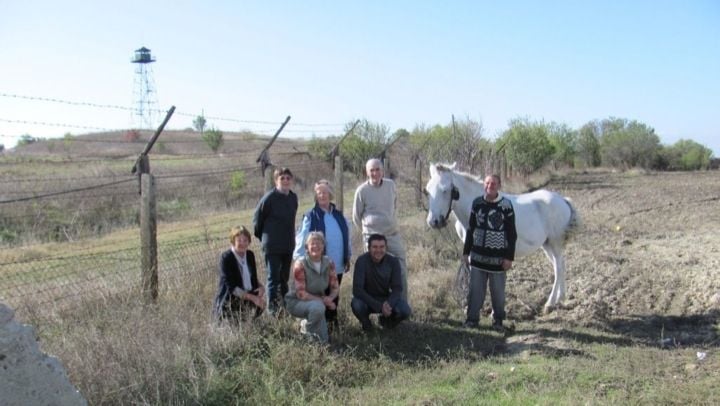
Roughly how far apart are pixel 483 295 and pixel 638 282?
2.88m

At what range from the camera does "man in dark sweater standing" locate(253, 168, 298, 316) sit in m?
5.88

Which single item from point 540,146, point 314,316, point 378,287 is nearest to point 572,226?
point 378,287

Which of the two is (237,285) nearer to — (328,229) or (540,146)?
(328,229)

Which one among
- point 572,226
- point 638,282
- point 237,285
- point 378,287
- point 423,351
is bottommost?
point 423,351

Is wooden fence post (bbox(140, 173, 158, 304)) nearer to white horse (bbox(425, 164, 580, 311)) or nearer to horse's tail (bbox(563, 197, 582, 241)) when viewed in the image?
white horse (bbox(425, 164, 580, 311))

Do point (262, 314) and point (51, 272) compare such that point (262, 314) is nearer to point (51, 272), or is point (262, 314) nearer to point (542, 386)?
point (542, 386)

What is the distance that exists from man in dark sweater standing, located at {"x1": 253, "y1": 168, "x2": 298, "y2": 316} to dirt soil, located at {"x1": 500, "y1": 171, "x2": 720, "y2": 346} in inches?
98.9

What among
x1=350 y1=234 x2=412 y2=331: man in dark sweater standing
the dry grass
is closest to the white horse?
the dry grass

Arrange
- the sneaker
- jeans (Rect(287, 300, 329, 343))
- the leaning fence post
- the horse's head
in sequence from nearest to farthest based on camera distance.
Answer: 1. jeans (Rect(287, 300, 329, 343))
2. the leaning fence post
3. the sneaker
4. the horse's head

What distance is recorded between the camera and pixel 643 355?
5211 millimetres

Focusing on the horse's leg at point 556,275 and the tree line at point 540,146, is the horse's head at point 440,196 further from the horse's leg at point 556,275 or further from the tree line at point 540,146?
the tree line at point 540,146

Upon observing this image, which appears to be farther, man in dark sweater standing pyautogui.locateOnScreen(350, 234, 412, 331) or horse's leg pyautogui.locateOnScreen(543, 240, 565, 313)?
horse's leg pyautogui.locateOnScreen(543, 240, 565, 313)

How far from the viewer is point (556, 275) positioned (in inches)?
288

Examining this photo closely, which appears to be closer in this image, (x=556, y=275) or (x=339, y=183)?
(x=556, y=275)
